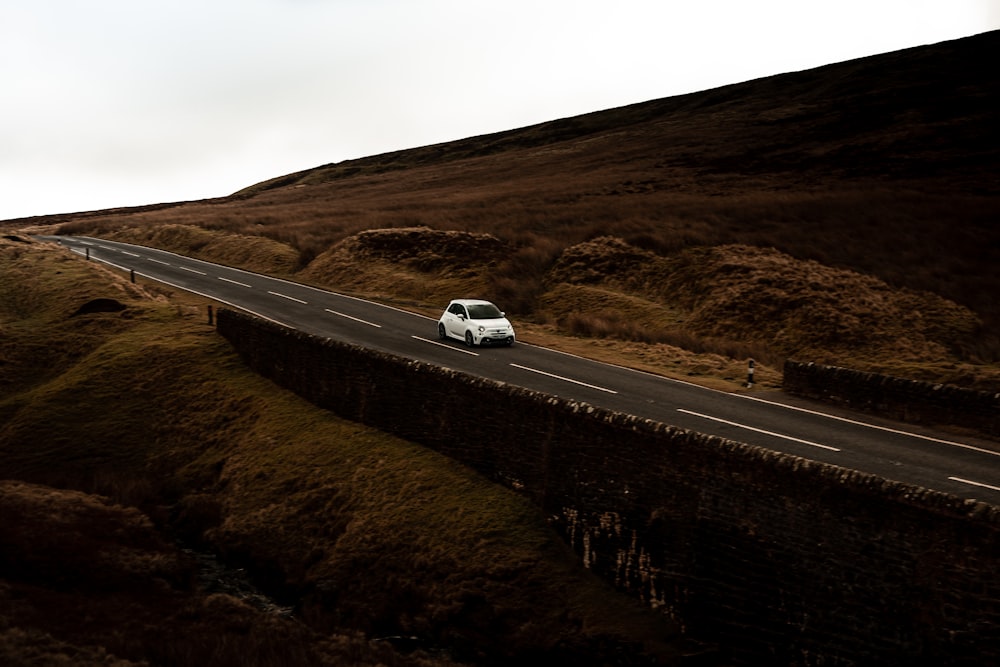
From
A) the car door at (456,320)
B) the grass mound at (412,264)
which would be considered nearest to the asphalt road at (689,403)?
the car door at (456,320)

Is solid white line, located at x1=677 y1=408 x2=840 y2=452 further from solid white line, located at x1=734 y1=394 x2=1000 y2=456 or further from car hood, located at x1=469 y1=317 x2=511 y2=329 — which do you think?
car hood, located at x1=469 y1=317 x2=511 y2=329

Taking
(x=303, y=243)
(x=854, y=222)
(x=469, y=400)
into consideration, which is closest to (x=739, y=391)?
(x=469, y=400)

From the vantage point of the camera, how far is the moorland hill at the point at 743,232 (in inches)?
1180

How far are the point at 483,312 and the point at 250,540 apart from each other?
1355cm

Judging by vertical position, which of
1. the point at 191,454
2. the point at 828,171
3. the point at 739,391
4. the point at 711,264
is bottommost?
the point at 191,454

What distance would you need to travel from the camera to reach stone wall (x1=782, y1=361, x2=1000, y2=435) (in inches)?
726

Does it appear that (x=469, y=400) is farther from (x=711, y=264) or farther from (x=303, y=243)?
(x=303, y=243)

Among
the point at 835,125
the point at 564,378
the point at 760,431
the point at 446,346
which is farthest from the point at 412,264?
the point at 835,125

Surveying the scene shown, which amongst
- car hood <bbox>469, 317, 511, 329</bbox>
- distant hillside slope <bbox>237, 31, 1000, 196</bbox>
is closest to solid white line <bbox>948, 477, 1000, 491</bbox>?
car hood <bbox>469, 317, 511, 329</bbox>

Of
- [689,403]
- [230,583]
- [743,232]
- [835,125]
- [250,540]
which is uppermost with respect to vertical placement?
[835,125]

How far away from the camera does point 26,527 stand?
16.1 m

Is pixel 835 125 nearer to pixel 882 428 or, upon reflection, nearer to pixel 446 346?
pixel 446 346

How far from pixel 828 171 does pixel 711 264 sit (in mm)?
27337

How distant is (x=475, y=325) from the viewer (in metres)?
28.2
